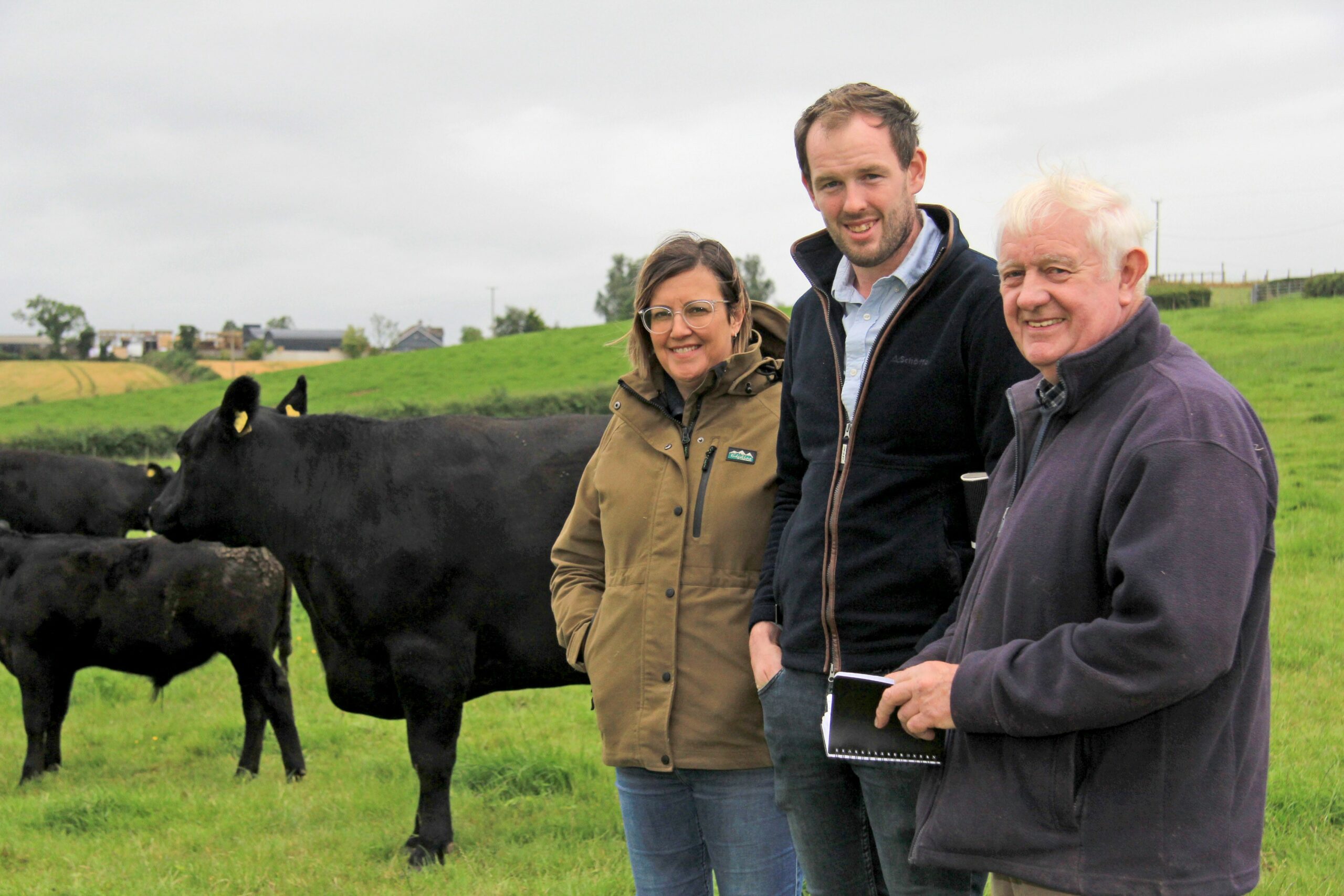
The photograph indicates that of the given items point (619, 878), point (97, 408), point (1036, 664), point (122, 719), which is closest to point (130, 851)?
point (619, 878)

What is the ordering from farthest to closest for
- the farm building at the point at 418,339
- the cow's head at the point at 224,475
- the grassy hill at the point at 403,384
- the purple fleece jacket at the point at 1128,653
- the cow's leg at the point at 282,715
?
1. the farm building at the point at 418,339
2. the grassy hill at the point at 403,384
3. the cow's leg at the point at 282,715
4. the cow's head at the point at 224,475
5. the purple fleece jacket at the point at 1128,653

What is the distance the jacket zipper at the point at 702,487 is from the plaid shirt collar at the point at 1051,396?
1.14 metres

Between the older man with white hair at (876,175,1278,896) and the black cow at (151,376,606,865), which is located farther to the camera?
the black cow at (151,376,606,865)

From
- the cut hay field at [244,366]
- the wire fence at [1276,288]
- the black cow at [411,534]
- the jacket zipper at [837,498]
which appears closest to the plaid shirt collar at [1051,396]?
the jacket zipper at [837,498]

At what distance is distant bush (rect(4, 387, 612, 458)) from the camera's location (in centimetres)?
3306

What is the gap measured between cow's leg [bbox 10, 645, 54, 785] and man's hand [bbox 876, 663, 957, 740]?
6.97 m

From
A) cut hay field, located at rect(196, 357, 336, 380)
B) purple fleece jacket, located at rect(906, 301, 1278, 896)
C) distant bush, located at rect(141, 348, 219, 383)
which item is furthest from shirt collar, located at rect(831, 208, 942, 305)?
cut hay field, located at rect(196, 357, 336, 380)

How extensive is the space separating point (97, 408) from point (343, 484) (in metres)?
A: 45.3

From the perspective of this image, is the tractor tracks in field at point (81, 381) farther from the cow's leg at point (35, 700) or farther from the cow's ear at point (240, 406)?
the cow's ear at point (240, 406)

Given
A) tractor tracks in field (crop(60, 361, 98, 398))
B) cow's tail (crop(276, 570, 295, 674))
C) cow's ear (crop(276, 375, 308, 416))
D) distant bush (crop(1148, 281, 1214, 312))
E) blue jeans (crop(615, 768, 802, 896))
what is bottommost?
cow's tail (crop(276, 570, 295, 674))

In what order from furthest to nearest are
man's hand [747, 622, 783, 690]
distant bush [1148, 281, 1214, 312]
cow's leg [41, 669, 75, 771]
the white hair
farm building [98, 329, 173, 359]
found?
farm building [98, 329, 173, 359]
distant bush [1148, 281, 1214, 312]
cow's leg [41, 669, 75, 771]
man's hand [747, 622, 783, 690]
the white hair

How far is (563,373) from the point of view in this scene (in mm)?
42875

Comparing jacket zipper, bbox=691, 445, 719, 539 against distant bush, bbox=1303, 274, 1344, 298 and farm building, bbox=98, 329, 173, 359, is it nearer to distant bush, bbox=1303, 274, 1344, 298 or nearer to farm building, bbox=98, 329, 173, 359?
distant bush, bbox=1303, 274, 1344, 298

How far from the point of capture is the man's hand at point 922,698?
2.14 meters
